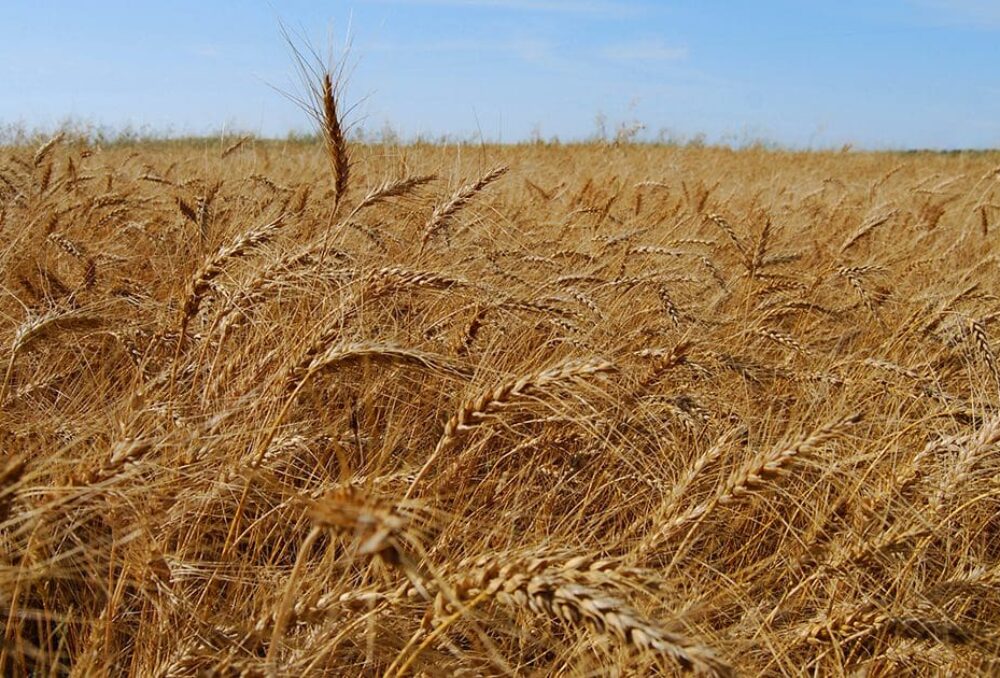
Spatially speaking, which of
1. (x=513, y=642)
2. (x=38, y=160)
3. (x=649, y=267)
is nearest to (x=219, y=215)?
(x=38, y=160)

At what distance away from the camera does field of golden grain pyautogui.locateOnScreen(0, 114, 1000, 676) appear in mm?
1186

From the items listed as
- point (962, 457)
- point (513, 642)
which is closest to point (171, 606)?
point (513, 642)

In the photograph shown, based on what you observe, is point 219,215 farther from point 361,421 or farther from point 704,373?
point 704,373

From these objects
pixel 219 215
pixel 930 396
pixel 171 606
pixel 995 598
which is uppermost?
pixel 219 215

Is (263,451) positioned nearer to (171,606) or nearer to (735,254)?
(171,606)

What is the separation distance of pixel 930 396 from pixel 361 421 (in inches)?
58.0

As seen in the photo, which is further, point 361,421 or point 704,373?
point 361,421

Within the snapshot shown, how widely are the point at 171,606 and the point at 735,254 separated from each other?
9.99ft

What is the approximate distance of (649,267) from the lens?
10.7ft

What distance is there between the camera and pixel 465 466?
69.6 inches

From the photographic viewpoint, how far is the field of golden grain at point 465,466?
1186mm

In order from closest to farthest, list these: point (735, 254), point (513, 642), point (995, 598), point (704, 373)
→ 1. point (513, 642)
2. point (995, 598)
3. point (704, 373)
4. point (735, 254)

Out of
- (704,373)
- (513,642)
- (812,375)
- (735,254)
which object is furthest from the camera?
(735,254)

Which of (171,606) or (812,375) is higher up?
(812,375)
